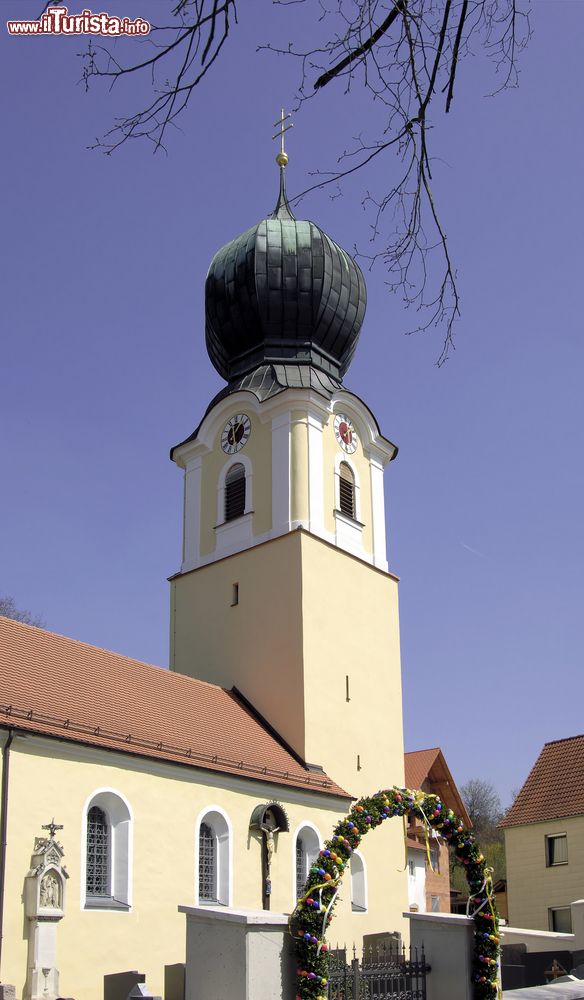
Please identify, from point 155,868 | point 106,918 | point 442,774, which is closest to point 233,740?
point 155,868

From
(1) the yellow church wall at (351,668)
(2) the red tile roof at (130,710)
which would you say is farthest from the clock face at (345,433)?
(2) the red tile roof at (130,710)

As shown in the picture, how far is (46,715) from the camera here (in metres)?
15.8

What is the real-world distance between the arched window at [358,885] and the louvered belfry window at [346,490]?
7202 millimetres

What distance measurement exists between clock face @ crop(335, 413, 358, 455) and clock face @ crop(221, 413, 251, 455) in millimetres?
1950

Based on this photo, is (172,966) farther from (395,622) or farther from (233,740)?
(395,622)

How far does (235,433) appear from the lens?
24953 mm

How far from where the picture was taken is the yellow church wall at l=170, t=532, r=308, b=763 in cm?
2180

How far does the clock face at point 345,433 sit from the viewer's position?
81.4 feet

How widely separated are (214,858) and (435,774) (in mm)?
17725

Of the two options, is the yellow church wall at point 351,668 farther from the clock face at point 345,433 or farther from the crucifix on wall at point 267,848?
the clock face at point 345,433

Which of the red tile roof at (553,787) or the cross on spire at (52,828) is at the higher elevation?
the red tile roof at (553,787)

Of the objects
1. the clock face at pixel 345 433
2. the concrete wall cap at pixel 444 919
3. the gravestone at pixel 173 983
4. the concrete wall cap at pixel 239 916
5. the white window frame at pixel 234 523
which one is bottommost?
the gravestone at pixel 173 983

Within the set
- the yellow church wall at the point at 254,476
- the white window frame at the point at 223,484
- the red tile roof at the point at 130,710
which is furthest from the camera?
the white window frame at the point at 223,484

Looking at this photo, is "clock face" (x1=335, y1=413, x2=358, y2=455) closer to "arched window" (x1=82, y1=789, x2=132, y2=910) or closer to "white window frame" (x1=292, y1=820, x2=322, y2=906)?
"white window frame" (x1=292, y1=820, x2=322, y2=906)
